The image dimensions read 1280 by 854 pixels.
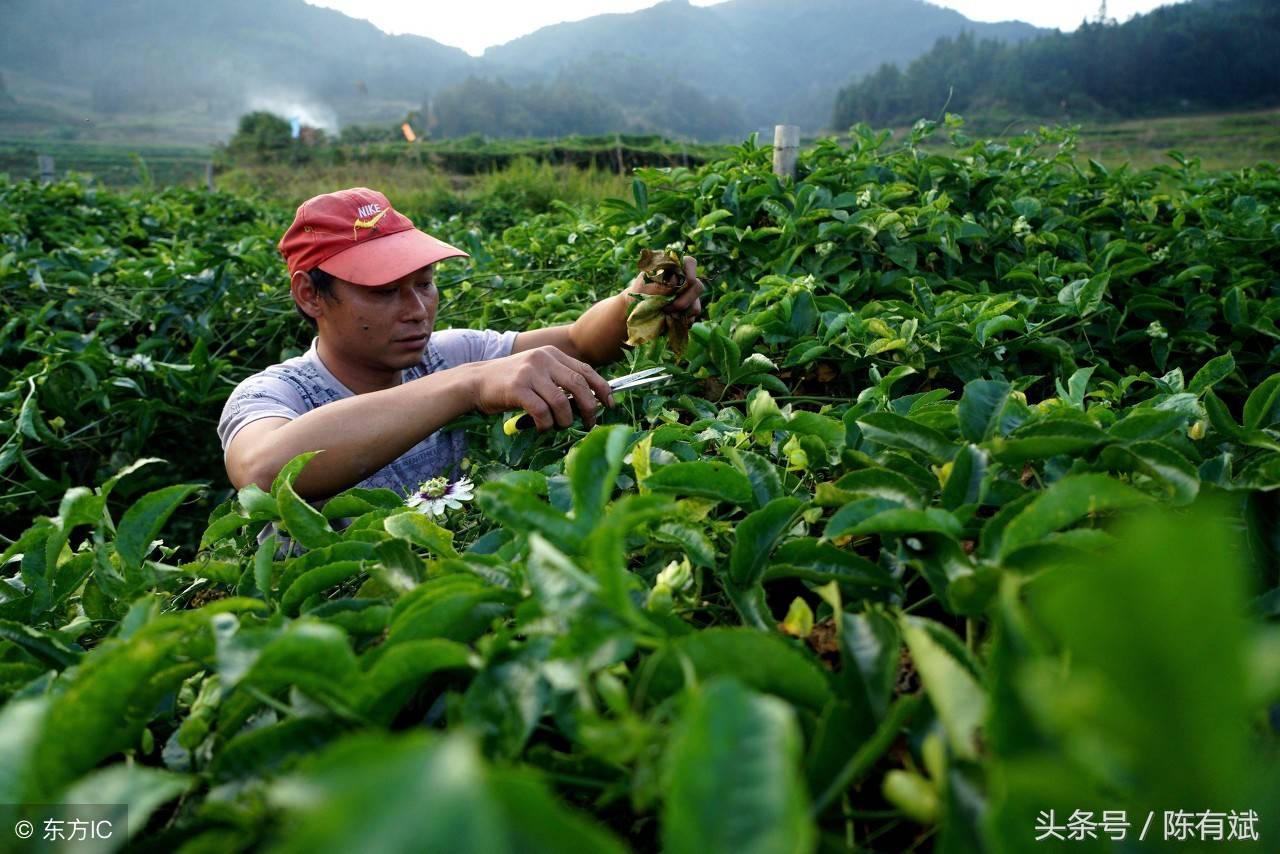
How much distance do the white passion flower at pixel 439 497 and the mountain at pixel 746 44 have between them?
286 ft

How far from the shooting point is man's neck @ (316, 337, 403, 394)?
6.59 ft

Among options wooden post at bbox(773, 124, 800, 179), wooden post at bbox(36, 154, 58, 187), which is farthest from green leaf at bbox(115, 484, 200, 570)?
wooden post at bbox(36, 154, 58, 187)

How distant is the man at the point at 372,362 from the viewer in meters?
1.49

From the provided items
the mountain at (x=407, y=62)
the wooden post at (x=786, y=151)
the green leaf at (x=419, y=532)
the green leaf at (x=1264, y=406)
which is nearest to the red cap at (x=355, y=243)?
the wooden post at (x=786, y=151)

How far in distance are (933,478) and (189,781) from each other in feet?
2.17

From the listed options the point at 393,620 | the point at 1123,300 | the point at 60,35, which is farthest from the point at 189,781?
the point at 60,35

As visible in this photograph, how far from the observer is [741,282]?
1993mm

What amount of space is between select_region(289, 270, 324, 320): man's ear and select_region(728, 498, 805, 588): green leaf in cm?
161

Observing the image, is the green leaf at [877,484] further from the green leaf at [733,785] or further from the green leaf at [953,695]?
the green leaf at [733,785]

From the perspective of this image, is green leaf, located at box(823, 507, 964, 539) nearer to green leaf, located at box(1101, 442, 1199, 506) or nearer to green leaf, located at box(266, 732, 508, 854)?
green leaf, located at box(1101, 442, 1199, 506)

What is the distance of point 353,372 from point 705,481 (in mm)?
1505

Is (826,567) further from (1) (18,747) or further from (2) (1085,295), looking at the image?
(2) (1085,295)

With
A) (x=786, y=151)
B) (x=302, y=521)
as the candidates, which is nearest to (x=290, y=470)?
(x=302, y=521)

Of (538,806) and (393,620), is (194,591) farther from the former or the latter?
(538,806)
